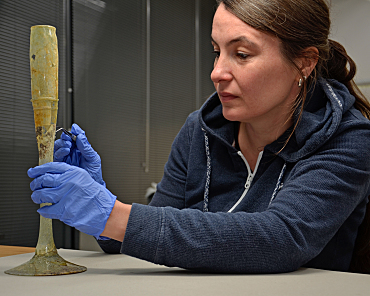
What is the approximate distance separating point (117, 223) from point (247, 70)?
1.56 feet

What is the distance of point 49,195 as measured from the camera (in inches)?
28.7

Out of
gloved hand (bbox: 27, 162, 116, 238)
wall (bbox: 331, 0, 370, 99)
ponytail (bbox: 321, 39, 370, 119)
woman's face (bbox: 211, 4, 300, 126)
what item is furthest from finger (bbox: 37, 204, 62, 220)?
wall (bbox: 331, 0, 370, 99)

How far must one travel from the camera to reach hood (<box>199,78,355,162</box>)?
3.07 ft

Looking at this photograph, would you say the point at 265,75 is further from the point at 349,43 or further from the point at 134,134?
the point at 134,134

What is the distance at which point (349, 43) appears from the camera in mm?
2648

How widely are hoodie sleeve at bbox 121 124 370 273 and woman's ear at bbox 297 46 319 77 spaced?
309 mm

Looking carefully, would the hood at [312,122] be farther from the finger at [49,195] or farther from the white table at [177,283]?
the finger at [49,195]

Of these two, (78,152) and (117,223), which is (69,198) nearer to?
(117,223)

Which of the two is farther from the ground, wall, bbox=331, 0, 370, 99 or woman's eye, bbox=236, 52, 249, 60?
wall, bbox=331, 0, 370, 99

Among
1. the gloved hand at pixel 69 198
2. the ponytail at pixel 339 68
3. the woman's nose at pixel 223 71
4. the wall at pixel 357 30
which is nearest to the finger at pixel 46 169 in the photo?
the gloved hand at pixel 69 198

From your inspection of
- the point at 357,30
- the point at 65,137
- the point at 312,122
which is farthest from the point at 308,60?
the point at 357,30

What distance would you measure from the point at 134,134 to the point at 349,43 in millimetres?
1581

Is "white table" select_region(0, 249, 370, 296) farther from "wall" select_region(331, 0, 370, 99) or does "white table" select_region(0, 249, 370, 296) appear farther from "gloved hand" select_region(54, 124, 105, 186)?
"wall" select_region(331, 0, 370, 99)

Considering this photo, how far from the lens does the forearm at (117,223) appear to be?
0.74 meters
